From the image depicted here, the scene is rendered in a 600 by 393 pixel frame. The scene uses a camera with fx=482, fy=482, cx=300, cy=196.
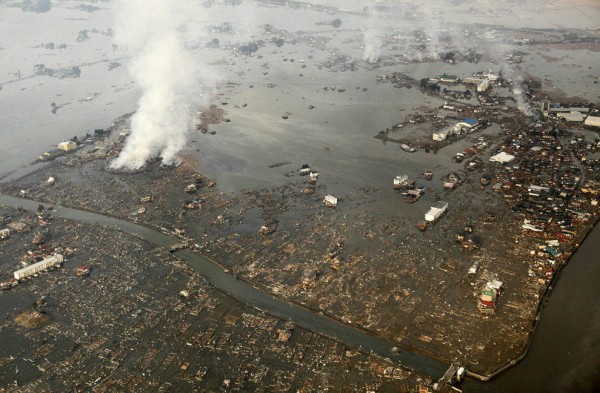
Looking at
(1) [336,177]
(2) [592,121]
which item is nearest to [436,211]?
(1) [336,177]

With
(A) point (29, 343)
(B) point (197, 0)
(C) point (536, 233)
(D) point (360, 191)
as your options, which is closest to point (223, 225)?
(D) point (360, 191)

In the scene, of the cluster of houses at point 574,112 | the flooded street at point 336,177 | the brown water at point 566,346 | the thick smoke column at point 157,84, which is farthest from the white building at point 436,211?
the cluster of houses at point 574,112

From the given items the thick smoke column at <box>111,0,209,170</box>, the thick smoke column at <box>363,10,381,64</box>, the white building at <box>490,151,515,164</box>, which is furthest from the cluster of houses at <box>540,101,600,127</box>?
the thick smoke column at <box>111,0,209,170</box>

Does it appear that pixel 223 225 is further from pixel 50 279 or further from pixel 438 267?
pixel 438 267

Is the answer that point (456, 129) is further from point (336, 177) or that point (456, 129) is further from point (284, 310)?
point (284, 310)

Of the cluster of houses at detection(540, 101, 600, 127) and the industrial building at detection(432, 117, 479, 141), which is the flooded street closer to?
the industrial building at detection(432, 117, 479, 141)
